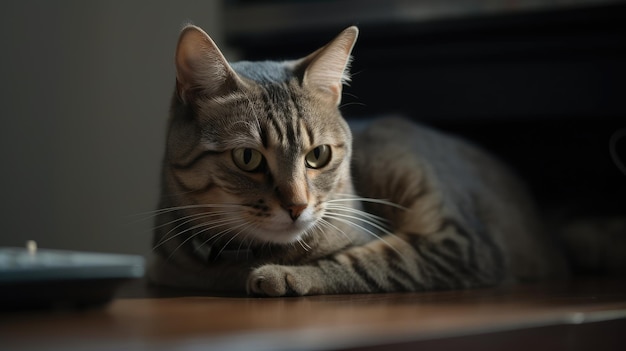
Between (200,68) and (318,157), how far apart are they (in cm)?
23

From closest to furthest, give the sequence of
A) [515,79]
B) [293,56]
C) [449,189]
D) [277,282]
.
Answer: [277,282] → [449,189] → [515,79] → [293,56]

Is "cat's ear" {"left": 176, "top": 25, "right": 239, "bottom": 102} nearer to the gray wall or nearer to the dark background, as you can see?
the dark background

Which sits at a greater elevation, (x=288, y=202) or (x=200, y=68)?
(x=200, y=68)

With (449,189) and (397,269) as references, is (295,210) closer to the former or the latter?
(397,269)

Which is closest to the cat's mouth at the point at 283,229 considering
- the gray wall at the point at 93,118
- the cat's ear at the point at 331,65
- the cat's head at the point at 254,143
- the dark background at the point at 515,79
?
the cat's head at the point at 254,143

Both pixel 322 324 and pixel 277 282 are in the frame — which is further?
pixel 277 282

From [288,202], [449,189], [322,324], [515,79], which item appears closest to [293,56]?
[515,79]

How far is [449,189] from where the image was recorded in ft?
5.26

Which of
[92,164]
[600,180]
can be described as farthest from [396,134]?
[92,164]

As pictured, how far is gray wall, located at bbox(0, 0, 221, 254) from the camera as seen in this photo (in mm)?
2316

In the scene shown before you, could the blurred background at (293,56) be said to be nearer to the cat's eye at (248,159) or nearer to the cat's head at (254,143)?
the cat's head at (254,143)

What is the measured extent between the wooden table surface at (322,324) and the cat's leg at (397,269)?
68 millimetres

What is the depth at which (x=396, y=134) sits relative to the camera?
173cm

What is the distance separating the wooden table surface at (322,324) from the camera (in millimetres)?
609
